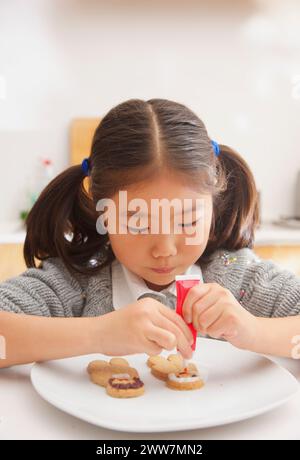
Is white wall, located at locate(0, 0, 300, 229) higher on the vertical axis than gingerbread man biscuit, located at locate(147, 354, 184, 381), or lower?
higher

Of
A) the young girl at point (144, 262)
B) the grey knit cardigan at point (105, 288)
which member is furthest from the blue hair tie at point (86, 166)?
the grey knit cardigan at point (105, 288)

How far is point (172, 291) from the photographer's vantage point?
0.82m

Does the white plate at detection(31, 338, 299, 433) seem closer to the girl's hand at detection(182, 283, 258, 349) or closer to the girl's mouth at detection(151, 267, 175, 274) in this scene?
the girl's hand at detection(182, 283, 258, 349)

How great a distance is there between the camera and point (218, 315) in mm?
544

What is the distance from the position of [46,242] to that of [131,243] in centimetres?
20

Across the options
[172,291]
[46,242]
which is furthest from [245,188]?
[46,242]

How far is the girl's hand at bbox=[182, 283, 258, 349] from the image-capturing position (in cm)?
53

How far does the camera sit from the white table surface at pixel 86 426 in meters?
0.43

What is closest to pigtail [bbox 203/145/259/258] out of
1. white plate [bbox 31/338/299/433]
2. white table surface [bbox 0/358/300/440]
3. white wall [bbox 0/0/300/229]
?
white plate [bbox 31/338/299/433]

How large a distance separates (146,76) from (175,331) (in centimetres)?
170

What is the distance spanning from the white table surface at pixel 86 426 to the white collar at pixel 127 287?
325 millimetres

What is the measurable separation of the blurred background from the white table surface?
1520 mm

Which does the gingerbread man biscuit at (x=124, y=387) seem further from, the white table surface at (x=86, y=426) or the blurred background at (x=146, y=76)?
the blurred background at (x=146, y=76)

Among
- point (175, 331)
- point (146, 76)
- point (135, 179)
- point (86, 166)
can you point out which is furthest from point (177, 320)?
point (146, 76)
